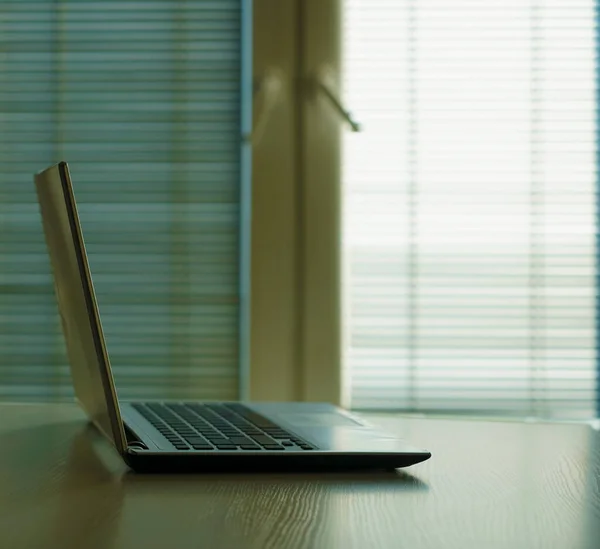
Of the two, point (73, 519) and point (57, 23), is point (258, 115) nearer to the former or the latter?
point (57, 23)

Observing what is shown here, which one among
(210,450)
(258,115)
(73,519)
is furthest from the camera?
(258,115)

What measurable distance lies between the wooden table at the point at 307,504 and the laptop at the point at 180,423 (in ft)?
0.05

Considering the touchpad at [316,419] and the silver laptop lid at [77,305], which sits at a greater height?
the silver laptop lid at [77,305]

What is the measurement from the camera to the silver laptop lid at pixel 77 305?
707mm

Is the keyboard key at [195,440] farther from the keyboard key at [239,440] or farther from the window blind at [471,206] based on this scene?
the window blind at [471,206]

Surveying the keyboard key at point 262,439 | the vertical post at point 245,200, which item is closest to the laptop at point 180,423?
the keyboard key at point 262,439

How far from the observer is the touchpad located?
3.04 feet

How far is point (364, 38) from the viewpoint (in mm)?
2129

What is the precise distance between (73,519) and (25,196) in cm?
170

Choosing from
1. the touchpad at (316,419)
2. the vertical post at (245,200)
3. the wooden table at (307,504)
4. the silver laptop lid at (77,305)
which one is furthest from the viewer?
the vertical post at (245,200)

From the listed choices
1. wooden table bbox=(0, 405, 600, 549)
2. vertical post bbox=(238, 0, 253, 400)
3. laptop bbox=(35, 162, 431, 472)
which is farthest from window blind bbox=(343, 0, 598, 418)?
wooden table bbox=(0, 405, 600, 549)

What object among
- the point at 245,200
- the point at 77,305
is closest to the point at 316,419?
the point at 77,305

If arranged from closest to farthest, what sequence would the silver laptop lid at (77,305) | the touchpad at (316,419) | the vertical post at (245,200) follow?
1. the silver laptop lid at (77,305)
2. the touchpad at (316,419)
3. the vertical post at (245,200)

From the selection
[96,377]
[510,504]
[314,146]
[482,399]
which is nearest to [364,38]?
[314,146]
